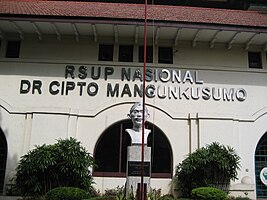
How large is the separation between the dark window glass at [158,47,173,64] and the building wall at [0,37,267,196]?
300 millimetres

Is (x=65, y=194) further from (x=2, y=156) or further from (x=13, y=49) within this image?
(x=13, y=49)

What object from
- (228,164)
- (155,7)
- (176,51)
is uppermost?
(155,7)

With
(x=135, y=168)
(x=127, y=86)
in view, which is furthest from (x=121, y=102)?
(x=135, y=168)

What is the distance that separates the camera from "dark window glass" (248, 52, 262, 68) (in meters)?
17.8

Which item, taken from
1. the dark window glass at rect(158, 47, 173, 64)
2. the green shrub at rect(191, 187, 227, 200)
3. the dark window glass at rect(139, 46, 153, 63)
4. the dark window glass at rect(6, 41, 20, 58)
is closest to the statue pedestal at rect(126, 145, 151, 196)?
the green shrub at rect(191, 187, 227, 200)

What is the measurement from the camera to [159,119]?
1653 centimetres

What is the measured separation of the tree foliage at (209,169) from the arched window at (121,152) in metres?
1.30

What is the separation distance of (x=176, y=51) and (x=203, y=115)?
368cm

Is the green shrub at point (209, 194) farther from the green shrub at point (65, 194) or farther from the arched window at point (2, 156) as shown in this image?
the arched window at point (2, 156)

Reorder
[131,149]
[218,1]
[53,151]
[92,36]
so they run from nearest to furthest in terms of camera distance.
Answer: [131,149] → [53,151] → [92,36] → [218,1]

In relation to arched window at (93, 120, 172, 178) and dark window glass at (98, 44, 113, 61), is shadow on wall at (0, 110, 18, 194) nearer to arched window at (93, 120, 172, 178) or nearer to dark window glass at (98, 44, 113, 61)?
arched window at (93, 120, 172, 178)

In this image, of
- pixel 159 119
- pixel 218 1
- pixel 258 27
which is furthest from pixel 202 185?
pixel 218 1

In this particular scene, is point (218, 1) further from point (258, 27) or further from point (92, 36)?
point (92, 36)

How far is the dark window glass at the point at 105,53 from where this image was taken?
17.2m
